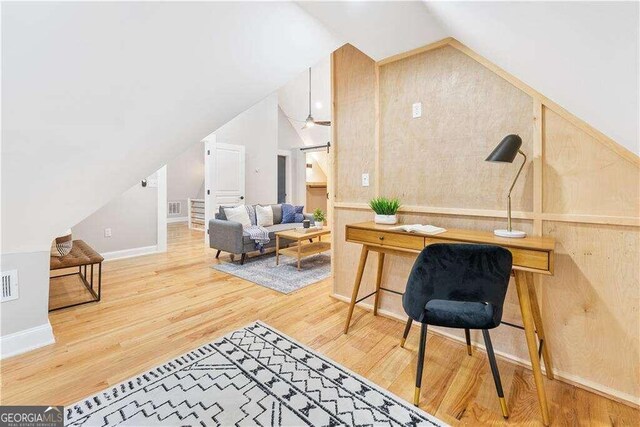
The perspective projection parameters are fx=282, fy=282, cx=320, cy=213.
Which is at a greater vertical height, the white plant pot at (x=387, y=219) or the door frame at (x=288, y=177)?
the door frame at (x=288, y=177)

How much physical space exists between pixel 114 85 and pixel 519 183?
7.63ft

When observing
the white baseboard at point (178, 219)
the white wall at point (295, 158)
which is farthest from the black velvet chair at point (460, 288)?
the white baseboard at point (178, 219)

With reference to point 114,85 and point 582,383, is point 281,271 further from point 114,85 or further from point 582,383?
point 582,383

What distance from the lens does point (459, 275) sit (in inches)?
58.3

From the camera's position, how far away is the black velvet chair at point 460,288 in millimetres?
1399

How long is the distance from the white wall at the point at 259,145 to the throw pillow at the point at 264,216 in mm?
1778

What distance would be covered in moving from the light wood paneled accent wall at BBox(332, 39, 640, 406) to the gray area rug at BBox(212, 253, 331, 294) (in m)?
1.01

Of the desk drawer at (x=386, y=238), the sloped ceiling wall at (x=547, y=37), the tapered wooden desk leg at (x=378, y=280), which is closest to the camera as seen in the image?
the sloped ceiling wall at (x=547, y=37)

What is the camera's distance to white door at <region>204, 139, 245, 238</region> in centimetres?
560

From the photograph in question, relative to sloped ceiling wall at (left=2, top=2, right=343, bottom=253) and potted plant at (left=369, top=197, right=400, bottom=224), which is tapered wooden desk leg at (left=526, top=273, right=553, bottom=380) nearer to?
potted plant at (left=369, top=197, right=400, bottom=224)

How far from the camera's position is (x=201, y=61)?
152cm

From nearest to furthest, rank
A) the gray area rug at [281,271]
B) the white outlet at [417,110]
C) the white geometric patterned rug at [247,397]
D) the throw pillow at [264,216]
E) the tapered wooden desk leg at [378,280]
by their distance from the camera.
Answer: the white geometric patterned rug at [247,397] < the white outlet at [417,110] < the tapered wooden desk leg at [378,280] < the gray area rug at [281,271] < the throw pillow at [264,216]

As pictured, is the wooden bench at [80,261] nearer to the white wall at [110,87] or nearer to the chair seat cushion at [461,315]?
the white wall at [110,87]

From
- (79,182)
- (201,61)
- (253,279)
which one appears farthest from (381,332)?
(79,182)
